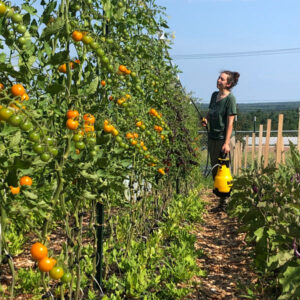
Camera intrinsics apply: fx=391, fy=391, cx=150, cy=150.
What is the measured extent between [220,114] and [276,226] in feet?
11.3

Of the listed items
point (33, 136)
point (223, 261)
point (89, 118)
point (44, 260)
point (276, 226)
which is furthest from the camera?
point (223, 261)

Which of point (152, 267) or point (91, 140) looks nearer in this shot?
point (91, 140)

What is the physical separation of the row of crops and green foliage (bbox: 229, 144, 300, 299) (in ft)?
1.91

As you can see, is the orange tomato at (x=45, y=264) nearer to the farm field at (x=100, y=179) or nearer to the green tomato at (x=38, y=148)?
the farm field at (x=100, y=179)

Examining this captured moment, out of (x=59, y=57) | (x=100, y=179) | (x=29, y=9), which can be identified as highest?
(x=29, y=9)

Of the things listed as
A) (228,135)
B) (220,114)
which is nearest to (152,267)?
(228,135)

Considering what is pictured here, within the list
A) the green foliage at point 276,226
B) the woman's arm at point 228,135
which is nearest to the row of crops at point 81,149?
the green foliage at point 276,226

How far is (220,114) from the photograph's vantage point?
5.59 metres

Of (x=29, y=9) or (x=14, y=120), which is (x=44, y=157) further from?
(x=29, y=9)

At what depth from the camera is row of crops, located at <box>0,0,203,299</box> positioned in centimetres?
155

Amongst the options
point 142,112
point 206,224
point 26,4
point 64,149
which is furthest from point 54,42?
point 206,224

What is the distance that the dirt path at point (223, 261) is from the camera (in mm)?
2990

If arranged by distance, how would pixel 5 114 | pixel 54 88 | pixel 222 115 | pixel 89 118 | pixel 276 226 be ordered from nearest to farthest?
pixel 5 114, pixel 54 88, pixel 89 118, pixel 276 226, pixel 222 115

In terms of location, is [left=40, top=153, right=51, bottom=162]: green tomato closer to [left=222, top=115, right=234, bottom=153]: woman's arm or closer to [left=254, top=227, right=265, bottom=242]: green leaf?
[left=254, top=227, right=265, bottom=242]: green leaf
